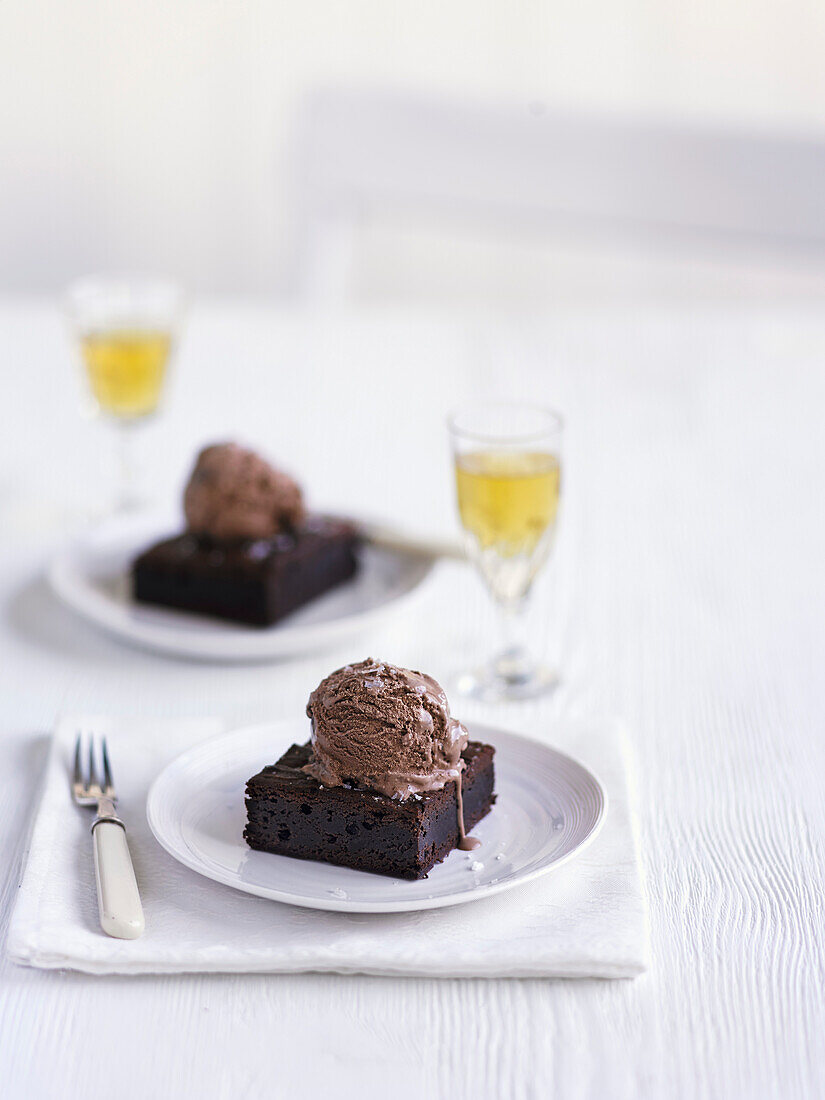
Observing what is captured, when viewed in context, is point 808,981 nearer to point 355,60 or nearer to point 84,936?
point 84,936

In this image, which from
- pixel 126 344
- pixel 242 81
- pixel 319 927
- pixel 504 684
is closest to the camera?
pixel 319 927

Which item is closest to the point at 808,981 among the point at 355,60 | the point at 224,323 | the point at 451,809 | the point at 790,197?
the point at 451,809

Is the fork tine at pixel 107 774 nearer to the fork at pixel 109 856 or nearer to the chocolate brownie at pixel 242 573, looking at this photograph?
the fork at pixel 109 856

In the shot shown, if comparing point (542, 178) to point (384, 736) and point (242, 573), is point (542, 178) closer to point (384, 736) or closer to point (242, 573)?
point (242, 573)

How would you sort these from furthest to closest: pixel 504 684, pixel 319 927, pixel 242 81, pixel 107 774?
pixel 242 81
pixel 504 684
pixel 107 774
pixel 319 927

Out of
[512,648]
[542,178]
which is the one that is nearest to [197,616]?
[512,648]

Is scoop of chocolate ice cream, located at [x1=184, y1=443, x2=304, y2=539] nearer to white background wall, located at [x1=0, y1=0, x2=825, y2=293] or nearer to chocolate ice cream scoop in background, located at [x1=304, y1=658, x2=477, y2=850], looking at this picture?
chocolate ice cream scoop in background, located at [x1=304, y1=658, x2=477, y2=850]
